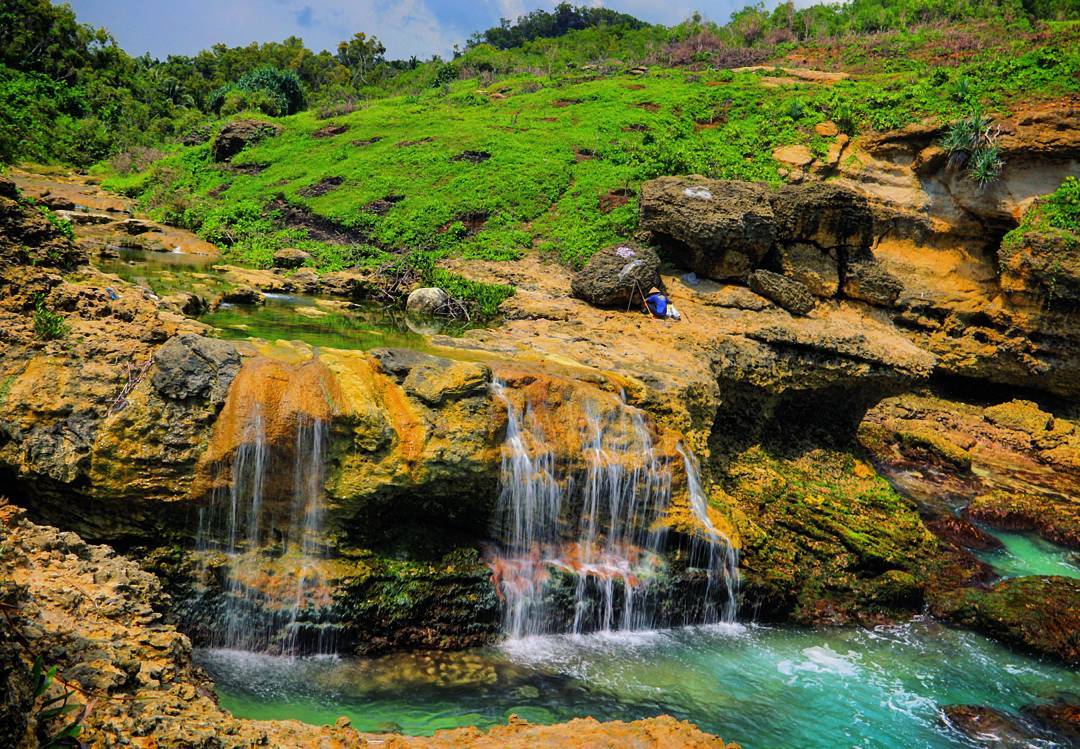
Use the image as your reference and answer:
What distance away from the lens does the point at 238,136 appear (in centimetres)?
2986

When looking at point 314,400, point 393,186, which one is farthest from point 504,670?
point 393,186

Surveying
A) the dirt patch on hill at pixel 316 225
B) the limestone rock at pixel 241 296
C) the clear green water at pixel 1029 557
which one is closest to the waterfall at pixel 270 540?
the limestone rock at pixel 241 296

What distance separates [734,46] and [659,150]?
2451 centimetres

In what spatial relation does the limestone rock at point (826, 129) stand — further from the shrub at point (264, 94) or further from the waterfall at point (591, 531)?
the shrub at point (264, 94)

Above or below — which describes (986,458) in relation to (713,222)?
below

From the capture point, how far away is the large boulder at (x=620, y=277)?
1445 cm

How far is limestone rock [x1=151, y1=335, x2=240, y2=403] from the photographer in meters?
7.32

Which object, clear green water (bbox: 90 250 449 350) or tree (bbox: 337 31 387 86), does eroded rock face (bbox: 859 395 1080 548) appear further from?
tree (bbox: 337 31 387 86)

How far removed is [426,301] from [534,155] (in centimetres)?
1308

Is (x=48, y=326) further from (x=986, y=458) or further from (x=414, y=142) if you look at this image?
(x=414, y=142)

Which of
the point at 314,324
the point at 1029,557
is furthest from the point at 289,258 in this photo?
the point at 1029,557

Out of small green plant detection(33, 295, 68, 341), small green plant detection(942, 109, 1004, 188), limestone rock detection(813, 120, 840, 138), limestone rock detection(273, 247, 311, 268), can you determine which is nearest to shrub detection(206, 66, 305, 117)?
limestone rock detection(273, 247, 311, 268)

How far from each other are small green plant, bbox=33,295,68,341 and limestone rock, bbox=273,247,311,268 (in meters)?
11.3

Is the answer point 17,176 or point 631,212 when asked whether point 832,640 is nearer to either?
point 631,212
